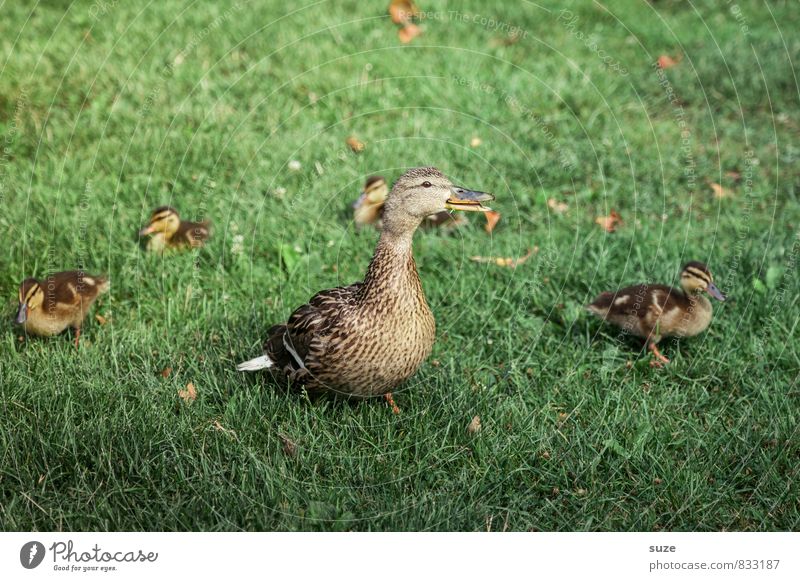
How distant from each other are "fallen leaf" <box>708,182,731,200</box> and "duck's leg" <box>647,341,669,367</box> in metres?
1.84

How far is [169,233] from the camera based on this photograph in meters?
4.89

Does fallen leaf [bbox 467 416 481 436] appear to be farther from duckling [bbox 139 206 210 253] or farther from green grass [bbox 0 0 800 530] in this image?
duckling [bbox 139 206 210 253]

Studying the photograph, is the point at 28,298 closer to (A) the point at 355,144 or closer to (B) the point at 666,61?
(A) the point at 355,144

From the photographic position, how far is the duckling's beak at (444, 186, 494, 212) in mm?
3496

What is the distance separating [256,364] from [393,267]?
803mm

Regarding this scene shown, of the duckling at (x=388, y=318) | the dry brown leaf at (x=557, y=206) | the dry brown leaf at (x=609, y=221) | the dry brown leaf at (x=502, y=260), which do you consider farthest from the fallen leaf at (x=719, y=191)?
the duckling at (x=388, y=318)

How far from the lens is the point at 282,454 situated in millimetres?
3506

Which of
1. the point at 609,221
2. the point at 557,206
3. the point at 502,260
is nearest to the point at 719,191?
the point at 609,221

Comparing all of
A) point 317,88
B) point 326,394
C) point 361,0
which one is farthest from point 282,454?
point 361,0

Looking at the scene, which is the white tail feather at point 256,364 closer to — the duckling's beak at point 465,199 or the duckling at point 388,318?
the duckling at point 388,318

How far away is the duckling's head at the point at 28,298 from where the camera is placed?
4.01m

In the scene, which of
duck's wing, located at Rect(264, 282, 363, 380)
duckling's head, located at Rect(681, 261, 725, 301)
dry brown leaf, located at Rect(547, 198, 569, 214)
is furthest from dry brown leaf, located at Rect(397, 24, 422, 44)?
duck's wing, located at Rect(264, 282, 363, 380)

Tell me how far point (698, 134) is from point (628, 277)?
7.33 feet
